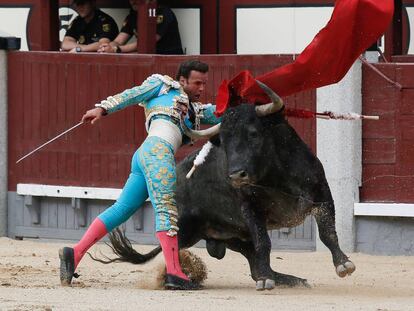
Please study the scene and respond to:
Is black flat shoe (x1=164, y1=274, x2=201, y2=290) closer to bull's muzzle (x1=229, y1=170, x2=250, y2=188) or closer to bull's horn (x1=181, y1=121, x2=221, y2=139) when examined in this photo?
bull's muzzle (x1=229, y1=170, x2=250, y2=188)

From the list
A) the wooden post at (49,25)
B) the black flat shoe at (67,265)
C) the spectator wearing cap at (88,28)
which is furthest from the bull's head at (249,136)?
the wooden post at (49,25)

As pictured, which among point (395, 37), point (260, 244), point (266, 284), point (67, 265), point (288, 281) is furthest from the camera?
point (395, 37)

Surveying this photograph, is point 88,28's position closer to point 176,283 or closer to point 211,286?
point 211,286

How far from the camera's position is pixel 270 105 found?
9.05 m

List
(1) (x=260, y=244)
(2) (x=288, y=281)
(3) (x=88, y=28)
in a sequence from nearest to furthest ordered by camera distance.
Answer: (1) (x=260, y=244) < (2) (x=288, y=281) < (3) (x=88, y=28)

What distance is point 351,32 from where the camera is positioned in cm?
923

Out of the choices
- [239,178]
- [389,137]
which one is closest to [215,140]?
[239,178]

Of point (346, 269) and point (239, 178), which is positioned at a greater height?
point (239, 178)

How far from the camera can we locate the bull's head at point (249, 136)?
352 inches

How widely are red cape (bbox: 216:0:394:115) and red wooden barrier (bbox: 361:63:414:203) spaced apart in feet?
6.21

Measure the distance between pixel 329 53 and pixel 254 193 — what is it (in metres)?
0.89

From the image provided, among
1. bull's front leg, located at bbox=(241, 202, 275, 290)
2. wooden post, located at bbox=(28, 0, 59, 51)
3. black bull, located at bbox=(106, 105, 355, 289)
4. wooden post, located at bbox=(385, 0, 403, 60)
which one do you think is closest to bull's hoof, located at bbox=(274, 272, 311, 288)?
black bull, located at bbox=(106, 105, 355, 289)

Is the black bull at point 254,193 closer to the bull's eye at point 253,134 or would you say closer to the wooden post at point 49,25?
the bull's eye at point 253,134

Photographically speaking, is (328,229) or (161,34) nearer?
(328,229)
